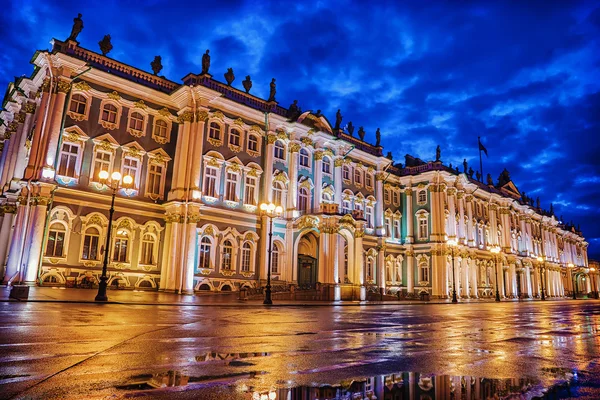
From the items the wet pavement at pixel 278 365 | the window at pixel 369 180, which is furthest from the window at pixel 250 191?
the wet pavement at pixel 278 365

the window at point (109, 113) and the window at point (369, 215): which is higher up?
the window at point (109, 113)

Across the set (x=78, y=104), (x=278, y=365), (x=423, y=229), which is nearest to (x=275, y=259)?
(x=78, y=104)

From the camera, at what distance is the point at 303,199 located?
129 ft

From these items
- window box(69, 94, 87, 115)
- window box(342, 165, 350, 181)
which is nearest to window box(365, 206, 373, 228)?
window box(342, 165, 350, 181)

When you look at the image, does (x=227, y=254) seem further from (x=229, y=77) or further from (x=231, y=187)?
(x=229, y=77)

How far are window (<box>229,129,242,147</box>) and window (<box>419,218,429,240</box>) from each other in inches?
1036

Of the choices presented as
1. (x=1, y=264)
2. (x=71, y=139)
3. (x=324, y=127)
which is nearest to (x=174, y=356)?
(x=71, y=139)

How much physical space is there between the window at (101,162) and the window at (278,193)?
13130mm

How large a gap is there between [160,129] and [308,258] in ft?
55.1

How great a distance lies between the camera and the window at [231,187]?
112 ft

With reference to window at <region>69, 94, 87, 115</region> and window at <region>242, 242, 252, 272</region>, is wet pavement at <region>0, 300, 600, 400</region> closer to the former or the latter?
window at <region>69, 94, 87, 115</region>

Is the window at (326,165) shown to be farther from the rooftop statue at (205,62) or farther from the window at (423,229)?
the window at (423,229)

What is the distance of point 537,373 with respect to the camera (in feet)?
17.8

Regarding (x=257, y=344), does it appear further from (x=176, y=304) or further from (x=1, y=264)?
(x=1, y=264)
